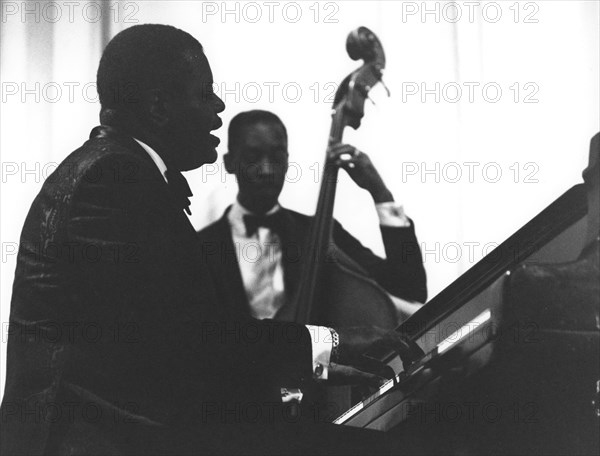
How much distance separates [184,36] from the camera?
1797mm

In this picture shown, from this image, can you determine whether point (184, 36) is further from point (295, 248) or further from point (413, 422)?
point (413, 422)

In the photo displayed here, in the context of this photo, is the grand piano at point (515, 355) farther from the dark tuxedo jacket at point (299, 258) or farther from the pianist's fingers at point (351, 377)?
the dark tuxedo jacket at point (299, 258)

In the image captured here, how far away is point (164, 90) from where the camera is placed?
5.75 ft

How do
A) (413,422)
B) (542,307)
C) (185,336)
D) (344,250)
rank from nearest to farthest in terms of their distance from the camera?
(542,307), (185,336), (413,422), (344,250)

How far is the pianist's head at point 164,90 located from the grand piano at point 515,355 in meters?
0.65

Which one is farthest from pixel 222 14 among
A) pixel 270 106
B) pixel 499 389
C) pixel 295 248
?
pixel 499 389

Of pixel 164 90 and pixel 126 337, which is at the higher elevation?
pixel 164 90

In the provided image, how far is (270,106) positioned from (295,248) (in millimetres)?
455

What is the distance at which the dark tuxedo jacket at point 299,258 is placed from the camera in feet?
6.94

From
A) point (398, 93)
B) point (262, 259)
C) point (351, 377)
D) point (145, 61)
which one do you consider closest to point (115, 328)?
point (351, 377)

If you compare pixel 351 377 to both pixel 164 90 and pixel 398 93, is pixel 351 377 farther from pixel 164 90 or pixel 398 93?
pixel 398 93

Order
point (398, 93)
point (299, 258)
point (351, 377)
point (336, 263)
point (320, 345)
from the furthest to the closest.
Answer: point (398, 93), point (299, 258), point (336, 263), point (351, 377), point (320, 345)

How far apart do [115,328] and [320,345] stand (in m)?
0.40

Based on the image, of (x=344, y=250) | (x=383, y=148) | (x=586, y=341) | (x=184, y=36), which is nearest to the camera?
(x=586, y=341)
